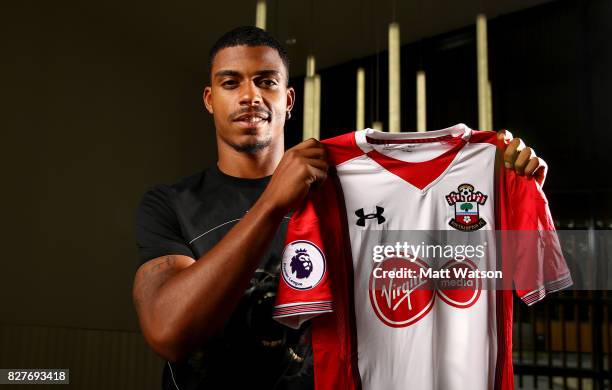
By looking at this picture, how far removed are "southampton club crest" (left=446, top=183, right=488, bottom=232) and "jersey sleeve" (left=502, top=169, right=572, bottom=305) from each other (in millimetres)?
74

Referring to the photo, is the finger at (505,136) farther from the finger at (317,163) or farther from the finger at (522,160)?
the finger at (317,163)

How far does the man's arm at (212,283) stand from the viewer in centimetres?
121

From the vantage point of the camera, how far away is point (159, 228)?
1.43 metres

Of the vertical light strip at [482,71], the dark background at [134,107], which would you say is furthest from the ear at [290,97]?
the dark background at [134,107]

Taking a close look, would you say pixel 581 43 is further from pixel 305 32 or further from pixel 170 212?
pixel 170 212

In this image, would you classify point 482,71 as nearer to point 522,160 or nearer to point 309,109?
point 309,109

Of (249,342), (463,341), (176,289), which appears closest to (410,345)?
(463,341)

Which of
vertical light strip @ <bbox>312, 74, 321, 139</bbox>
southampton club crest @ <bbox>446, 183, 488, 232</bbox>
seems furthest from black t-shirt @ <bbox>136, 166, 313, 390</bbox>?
vertical light strip @ <bbox>312, 74, 321, 139</bbox>

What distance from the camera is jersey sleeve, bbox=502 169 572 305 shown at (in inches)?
60.3

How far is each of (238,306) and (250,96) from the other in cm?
55

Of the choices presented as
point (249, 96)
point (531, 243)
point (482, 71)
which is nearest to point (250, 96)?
point (249, 96)

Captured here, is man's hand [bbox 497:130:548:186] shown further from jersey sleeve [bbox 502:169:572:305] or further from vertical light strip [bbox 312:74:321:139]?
vertical light strip [bbox 312:74:321:139]

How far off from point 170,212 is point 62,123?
339 centimetres

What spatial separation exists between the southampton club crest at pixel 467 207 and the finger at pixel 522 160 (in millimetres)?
130
